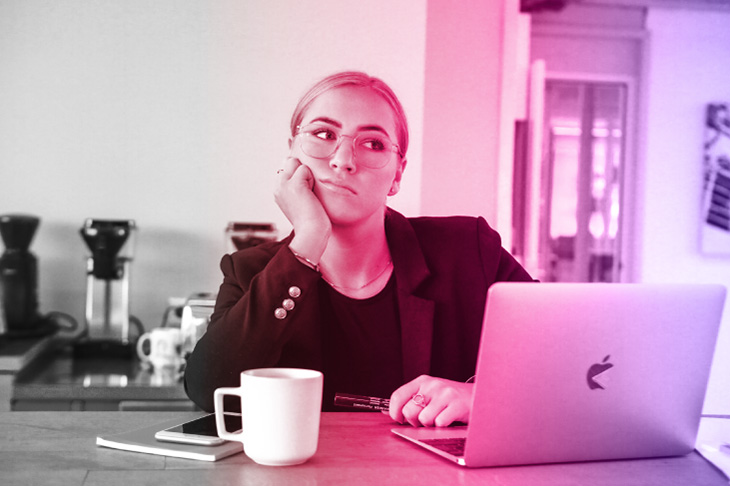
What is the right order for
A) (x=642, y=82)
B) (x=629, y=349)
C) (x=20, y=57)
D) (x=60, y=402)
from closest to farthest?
(x=629, y=349), (x=60, y=402), (x=20, y=57), (x=642, y=82)

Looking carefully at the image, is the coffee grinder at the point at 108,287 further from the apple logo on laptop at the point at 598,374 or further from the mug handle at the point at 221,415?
the apple logo on laptop at the point at 598,374

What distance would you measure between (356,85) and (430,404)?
2.51 ft

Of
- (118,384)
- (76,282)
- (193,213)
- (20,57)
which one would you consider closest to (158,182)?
(193,213)

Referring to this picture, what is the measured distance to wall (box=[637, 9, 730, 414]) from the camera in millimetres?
3938

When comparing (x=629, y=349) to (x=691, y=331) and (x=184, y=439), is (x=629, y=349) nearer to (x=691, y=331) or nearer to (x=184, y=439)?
(x=691, y=331)

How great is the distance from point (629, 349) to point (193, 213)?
6.12 ft

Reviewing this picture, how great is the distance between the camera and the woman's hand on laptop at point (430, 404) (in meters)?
0.97

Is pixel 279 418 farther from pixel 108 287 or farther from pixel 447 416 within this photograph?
pixel 108 287

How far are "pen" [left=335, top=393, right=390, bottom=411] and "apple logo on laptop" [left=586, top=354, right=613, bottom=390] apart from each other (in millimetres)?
352

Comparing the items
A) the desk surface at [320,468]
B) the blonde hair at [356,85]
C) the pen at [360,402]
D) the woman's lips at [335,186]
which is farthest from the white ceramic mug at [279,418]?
the blonde hair at [356,85]

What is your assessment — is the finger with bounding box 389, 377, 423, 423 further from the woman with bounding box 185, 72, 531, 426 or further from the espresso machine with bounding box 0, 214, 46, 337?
the espresso machine with bounding box 0, 214, 46, 337

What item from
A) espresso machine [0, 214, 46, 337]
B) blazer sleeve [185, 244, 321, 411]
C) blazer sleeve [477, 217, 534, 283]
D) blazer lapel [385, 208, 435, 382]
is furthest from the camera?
espresso machine [0, 214, 46, 337]

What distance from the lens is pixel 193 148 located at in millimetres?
2430

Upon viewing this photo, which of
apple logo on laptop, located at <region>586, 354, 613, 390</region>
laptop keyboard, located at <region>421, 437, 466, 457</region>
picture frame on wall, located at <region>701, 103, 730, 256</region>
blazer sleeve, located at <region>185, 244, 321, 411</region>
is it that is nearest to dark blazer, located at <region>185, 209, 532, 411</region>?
blazer sleeve, located at <region>185, 244, 321, 411</region>
